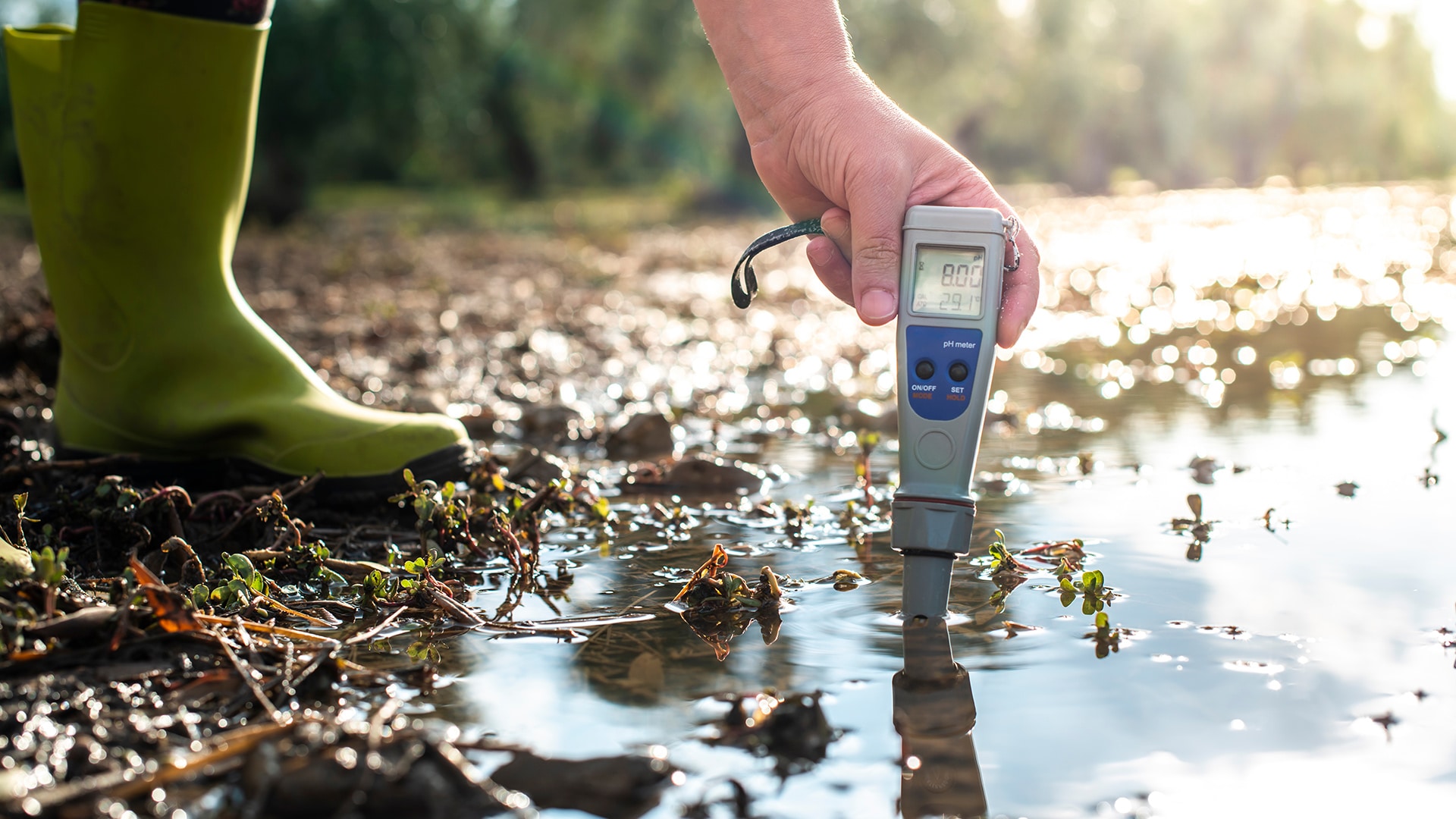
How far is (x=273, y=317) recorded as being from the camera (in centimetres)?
569

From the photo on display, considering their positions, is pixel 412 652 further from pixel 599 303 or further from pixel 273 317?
pixel 599 303

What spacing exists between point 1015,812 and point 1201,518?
4.29 ft

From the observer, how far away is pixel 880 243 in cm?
190

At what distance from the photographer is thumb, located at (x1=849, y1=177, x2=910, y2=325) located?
6.25ft

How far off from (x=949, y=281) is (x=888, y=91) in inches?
868

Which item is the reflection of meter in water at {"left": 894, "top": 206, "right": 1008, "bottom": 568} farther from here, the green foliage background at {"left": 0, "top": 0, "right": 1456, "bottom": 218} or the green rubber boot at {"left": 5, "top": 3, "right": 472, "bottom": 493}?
the green foliage background at {"left": 0, "top": 0, "right": 1456, "bottom": 218}

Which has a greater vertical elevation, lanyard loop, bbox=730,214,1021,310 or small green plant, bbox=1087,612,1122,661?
lanyard loop, bbox=730,214,1021,310

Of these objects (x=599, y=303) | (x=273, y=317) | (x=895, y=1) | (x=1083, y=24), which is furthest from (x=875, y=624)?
(x=1083, y=24)

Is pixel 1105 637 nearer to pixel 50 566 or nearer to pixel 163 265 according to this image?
pixel 50 566

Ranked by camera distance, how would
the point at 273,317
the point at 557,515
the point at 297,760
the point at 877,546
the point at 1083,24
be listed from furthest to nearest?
1. the point at 1083,24
2. the point at 273,317
3. the point at 557,515
4. the point at 877,546
5. the point at 297,760

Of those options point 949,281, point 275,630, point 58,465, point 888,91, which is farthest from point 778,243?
point 888,91

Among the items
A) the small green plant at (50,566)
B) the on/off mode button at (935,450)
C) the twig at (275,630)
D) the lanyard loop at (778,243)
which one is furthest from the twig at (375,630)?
the on/off mode button at (935,450)

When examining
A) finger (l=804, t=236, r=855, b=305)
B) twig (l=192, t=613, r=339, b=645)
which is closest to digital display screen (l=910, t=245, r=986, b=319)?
finger (l=804, t=236, r=855, b=305)

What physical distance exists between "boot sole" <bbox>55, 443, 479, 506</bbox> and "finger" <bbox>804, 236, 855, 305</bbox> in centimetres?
97
